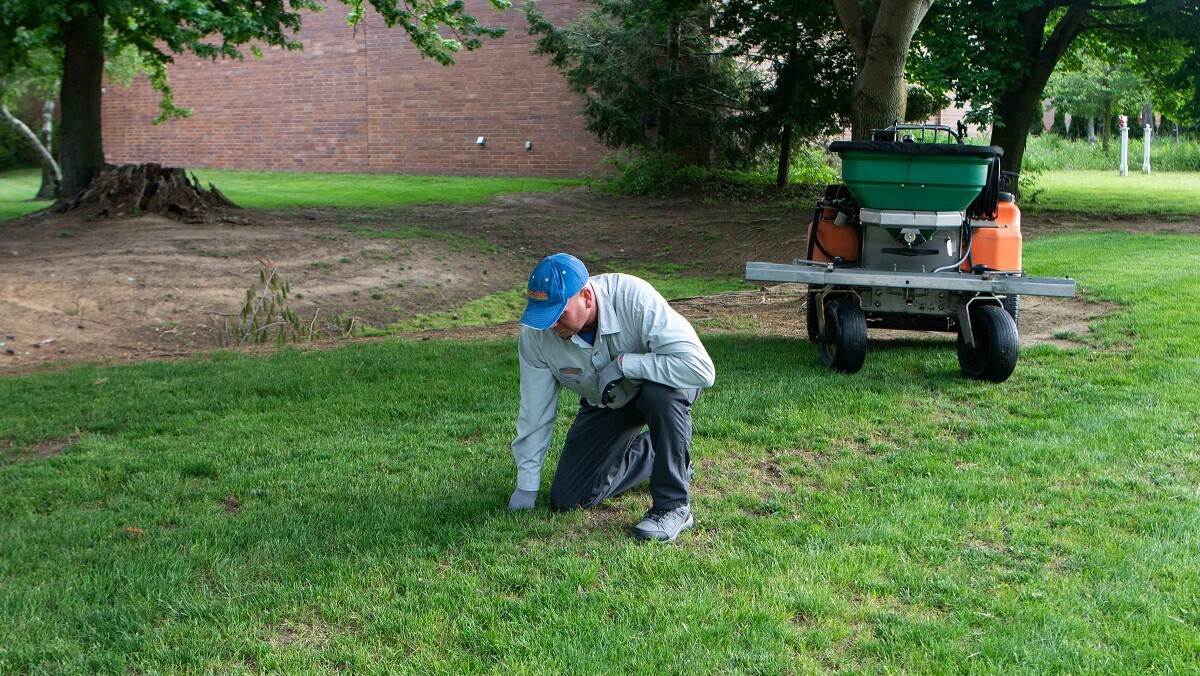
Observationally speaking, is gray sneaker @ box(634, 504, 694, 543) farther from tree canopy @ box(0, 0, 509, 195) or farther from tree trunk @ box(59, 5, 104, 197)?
tree trunk @ box(59, 5, 104, 197)

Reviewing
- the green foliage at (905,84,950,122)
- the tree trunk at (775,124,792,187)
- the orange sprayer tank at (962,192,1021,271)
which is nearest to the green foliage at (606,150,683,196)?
the tree trunk at (775,124,792,187)

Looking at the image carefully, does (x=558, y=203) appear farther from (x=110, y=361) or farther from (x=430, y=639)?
(x=430, y=639)

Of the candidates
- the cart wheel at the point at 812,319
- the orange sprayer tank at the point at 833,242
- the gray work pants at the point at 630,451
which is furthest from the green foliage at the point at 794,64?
the gray work pants at the point at 630,451

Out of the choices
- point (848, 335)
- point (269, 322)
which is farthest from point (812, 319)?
point (269, 322)

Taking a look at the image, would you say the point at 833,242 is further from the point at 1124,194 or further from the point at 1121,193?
the point at 1121,193

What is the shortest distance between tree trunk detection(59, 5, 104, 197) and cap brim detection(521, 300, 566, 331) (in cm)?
1490

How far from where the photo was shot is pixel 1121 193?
24250 millimetres

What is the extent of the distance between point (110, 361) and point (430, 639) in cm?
700

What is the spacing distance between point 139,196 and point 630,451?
13.3 m

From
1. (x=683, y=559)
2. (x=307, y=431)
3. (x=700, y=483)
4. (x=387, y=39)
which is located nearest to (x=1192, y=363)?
(x=700, y=483)

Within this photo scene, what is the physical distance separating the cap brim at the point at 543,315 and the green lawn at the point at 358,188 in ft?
Result: 54.0

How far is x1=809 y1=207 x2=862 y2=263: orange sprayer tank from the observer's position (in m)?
8.39

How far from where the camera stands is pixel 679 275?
52.4 feet

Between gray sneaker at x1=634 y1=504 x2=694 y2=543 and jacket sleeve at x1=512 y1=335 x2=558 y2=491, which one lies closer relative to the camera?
gray sneaker at x1=634 y1=504 x2=694 y2=543
